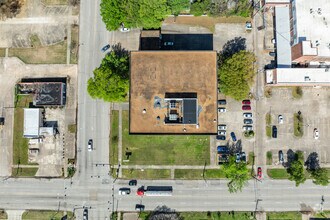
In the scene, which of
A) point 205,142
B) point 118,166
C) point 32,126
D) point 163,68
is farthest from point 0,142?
point 205,142

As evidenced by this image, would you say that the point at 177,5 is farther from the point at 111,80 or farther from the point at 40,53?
the point at 40,53

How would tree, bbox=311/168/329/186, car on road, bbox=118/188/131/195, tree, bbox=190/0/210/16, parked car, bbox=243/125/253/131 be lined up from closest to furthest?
1. tree, bbox=311/168/329/186
2. tree, bbox=190/0/210/16
3. car on road, bbox=118/188/131/195
4. parked car, bbox=243/125/253/131

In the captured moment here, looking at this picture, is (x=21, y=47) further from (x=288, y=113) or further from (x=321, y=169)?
(x=321, y=169)

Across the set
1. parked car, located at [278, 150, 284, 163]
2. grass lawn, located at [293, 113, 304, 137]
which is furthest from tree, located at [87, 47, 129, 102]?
grass lawn, located at [293, 113, 304, 137]

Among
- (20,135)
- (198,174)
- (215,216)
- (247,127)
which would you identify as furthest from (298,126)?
(20,135)

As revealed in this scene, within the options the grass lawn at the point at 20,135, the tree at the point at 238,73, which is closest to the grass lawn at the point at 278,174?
the tree at the point at 238,73

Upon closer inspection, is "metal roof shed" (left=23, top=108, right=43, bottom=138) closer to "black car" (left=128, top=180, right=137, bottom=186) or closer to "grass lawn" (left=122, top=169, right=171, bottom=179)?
"grass lawn" (left=122, top=169, right=171, bottom=179)
